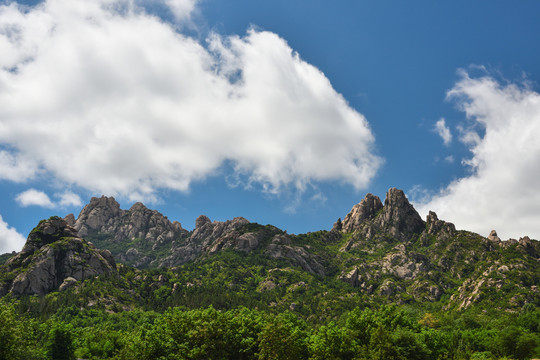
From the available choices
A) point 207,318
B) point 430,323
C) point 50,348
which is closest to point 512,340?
point 430,323

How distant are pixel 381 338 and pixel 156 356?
47.2 meters

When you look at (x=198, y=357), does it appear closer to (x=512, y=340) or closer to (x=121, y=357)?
(x=121, y=357)

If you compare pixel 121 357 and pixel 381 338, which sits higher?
pixel 381 338

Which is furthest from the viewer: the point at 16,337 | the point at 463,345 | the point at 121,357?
the point at 463,345

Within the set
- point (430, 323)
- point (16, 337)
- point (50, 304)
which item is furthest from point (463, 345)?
point (50, 304)

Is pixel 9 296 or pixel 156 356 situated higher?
pixel 9 296

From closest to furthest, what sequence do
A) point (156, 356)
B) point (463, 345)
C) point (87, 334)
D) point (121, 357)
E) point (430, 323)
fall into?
1. point (156, 356)
2. point (121, 357)
3. point (463, 345)
4. point (87, 334)
5. point (430, 323)

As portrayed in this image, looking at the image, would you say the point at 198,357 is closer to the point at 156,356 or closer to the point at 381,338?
the point at 156,356

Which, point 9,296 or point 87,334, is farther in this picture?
point 9,296

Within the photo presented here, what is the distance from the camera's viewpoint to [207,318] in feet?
239

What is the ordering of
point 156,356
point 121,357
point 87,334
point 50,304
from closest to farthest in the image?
point 156,356
point 121,357
point 87,334
point 50,304

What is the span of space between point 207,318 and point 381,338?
3789cm

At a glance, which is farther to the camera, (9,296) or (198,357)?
(9,296)

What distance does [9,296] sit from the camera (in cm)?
19438
